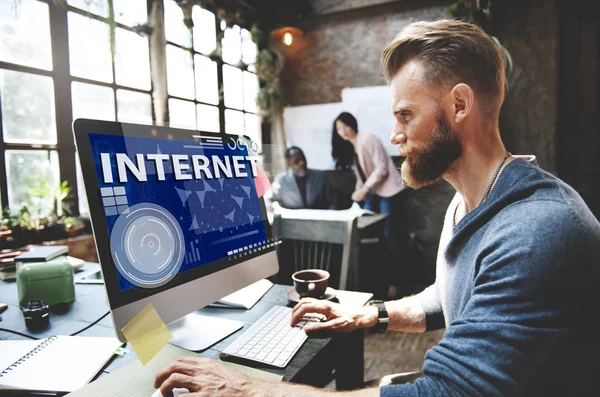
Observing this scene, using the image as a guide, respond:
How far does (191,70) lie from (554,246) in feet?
12.3

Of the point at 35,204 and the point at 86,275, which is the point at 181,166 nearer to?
the point at 86,275

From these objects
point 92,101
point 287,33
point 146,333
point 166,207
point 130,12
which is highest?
point 287,33

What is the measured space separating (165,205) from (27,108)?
2216 millimetres

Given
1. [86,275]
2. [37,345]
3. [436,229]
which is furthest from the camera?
[436,229]

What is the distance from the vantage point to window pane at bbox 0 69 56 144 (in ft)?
7.58

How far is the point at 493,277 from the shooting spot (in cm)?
64

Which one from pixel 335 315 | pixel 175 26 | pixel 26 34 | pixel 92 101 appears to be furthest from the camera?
pixel 175 26

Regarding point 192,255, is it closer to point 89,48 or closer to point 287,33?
point 89,48

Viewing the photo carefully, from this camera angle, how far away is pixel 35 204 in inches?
96.3

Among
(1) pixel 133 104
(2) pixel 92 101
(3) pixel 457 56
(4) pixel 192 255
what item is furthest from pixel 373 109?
(4) pixel 192 255

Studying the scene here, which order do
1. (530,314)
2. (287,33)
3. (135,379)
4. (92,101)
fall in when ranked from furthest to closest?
(287,33) < (92,101) < (135,379) < (530,314)

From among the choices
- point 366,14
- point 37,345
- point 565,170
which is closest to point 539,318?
point 37,345

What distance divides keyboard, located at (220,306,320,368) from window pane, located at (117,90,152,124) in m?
2.42

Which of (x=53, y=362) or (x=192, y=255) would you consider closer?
(x=53, y=362)
